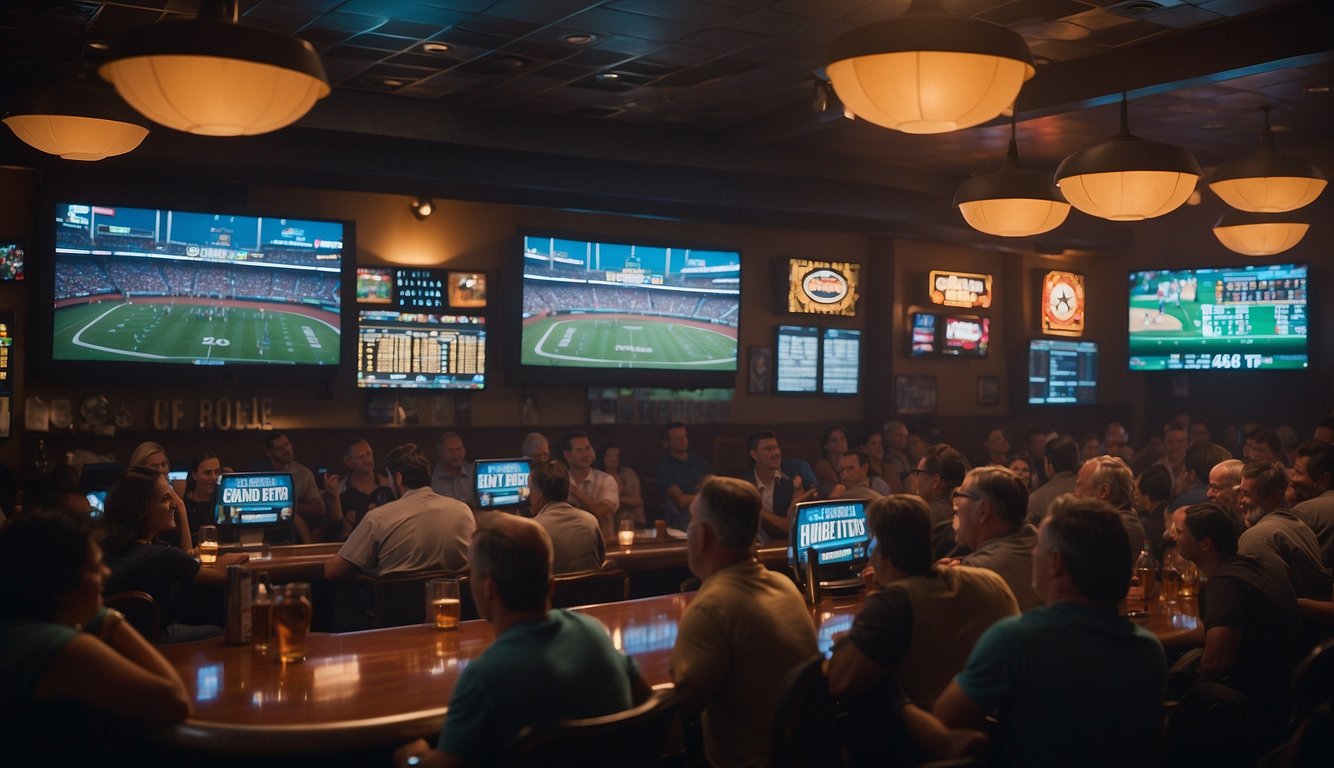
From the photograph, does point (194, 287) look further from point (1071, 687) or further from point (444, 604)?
point (1071, 687)

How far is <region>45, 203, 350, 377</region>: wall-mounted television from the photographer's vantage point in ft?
24.5

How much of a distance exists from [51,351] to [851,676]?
6052 millimetres

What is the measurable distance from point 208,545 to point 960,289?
830 cm

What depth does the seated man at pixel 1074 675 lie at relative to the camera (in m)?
2.65

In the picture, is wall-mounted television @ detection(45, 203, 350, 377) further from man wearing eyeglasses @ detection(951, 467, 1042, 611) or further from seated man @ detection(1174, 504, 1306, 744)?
seated man @ detection(1174, 504, 1306, 744)

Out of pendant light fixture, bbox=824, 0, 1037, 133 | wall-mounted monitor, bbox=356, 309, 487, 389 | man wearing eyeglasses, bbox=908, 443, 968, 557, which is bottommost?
man wearing eyeglasses, bbox=908, 443, 968, 557

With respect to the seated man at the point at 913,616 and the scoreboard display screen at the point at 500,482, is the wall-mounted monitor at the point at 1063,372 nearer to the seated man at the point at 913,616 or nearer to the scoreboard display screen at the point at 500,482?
the scoreboard display screen at the point at 500,482

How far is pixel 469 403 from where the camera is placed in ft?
30.3

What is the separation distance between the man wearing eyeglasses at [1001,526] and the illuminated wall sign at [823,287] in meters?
6.69

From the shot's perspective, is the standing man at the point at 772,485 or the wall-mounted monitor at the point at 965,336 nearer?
the standing man at the point at 772,485

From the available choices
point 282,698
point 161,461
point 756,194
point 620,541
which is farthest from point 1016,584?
point 756,194

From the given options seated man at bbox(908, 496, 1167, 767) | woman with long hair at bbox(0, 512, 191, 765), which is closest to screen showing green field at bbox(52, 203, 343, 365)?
woman with long hair at bbox(0, 512, 191, 765)

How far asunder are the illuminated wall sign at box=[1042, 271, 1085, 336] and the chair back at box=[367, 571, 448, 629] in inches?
348

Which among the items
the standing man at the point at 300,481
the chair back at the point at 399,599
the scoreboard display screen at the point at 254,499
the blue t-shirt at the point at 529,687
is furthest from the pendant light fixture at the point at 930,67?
the standing man at the point at 300,481
